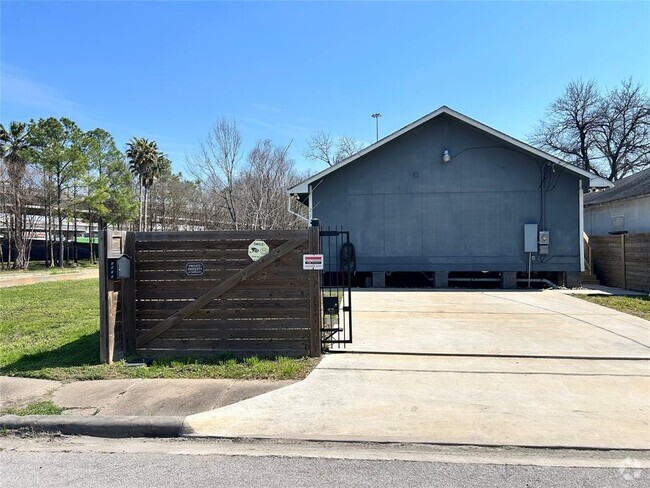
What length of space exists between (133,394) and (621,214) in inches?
847

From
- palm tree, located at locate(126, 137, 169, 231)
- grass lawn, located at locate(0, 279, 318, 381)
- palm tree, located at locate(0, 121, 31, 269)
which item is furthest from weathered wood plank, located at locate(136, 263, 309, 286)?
palm tree, located at locate(126, 137, 169, 231)

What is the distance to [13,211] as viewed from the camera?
1371 inches

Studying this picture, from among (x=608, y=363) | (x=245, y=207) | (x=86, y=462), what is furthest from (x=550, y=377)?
(x=245, y=207)

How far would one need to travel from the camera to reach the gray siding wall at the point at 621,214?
59.0ft

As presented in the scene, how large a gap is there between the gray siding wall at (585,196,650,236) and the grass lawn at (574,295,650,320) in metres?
6.92

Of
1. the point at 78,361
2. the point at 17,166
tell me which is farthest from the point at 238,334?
the point at 17,166

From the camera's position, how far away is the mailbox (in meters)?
6.15

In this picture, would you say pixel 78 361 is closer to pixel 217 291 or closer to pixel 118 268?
pixel 118 268

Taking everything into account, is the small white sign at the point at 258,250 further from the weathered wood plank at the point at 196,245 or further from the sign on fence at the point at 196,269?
the sign on fence at the point at 196,269

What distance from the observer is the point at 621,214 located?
1969 centimetres

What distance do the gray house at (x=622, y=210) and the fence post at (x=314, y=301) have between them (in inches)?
661

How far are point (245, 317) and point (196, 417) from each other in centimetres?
223

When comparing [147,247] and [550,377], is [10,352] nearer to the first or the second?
[147,247]

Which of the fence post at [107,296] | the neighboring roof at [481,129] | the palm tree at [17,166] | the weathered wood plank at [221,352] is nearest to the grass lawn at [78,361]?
the weathered wood plank at [221,352]
